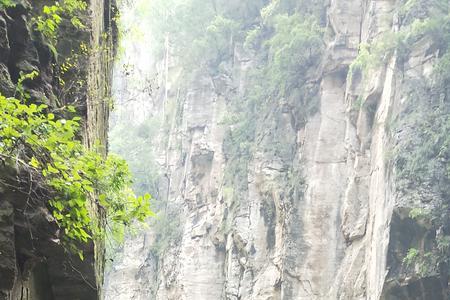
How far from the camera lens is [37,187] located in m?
4.45

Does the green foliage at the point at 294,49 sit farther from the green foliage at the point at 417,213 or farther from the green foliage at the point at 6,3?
the green foliage at the point at 6,3

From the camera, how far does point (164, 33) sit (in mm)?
31047

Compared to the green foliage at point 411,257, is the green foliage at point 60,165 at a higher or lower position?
higher

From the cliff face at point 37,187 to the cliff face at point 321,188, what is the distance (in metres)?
8.60

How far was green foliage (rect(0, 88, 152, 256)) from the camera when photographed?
4047 mm

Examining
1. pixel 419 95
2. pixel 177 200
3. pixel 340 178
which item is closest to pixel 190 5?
pixel 177 200

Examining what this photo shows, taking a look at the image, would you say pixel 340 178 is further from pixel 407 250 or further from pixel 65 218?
pixel 65 218

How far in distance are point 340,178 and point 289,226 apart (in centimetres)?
218

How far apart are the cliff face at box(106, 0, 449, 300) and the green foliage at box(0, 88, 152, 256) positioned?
A: 31.2 ft

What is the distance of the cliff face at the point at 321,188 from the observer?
13.4m

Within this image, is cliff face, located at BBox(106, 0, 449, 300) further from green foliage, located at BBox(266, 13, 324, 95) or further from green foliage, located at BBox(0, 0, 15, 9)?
green foliage, located at BBox(0, 0, 15, 9)

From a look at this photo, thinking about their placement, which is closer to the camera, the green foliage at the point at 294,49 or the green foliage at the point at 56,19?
the green foliage at the point at 56,19

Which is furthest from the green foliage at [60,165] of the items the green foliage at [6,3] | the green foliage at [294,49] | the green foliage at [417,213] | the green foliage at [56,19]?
the green foliage at [294,49]

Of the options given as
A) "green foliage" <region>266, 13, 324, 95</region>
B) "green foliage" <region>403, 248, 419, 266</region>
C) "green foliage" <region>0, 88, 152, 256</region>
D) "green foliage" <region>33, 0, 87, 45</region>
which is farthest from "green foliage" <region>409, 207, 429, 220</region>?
"green foliage" <region>0, 88, 152, 256</region>
